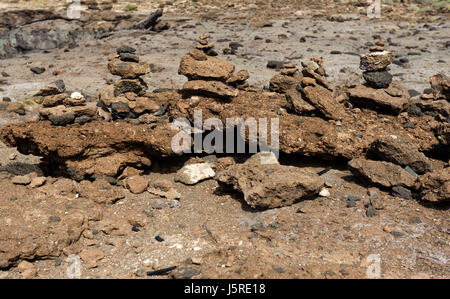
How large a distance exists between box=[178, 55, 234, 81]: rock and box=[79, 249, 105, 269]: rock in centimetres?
366

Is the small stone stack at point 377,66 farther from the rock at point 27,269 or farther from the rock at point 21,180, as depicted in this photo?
the rock at point 27,269

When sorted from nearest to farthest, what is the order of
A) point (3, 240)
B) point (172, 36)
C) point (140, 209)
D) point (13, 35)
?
point (3, 240), point (140, 209), point (172, 36), point (13, 35)

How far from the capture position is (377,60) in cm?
789

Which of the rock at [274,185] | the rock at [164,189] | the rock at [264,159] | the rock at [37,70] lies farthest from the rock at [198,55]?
the rock at [37,70]

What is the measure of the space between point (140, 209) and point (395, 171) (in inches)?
159

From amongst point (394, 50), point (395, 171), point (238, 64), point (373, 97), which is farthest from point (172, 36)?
point (395, 171)

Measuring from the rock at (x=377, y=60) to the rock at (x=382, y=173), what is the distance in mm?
2200

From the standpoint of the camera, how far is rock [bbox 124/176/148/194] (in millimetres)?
6895

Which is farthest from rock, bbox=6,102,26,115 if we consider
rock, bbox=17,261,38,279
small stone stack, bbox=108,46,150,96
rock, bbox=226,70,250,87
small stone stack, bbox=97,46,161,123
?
rock, bbox=17,261,38,279

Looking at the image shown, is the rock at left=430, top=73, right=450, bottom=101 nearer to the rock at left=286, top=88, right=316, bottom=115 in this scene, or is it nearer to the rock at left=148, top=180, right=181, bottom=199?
the rock at left=286, top=88, right=316, bottom=115

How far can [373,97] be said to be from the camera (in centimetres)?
770

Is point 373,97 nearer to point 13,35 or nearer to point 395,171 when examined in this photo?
point 395,171

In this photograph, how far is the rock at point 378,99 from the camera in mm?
7621

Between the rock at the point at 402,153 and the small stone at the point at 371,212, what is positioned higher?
the rock at the point at 402,153
